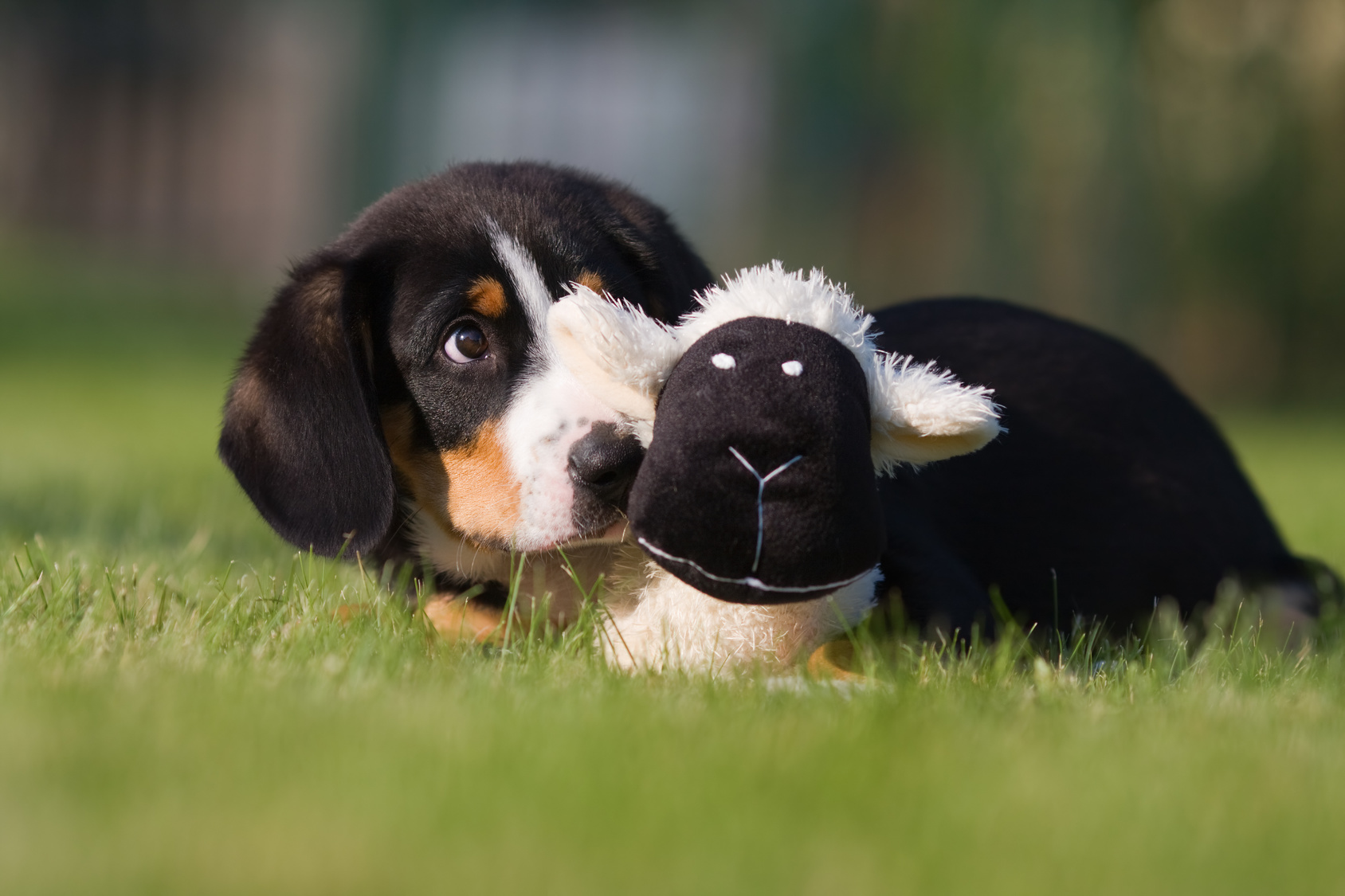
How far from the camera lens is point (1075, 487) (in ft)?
10.6

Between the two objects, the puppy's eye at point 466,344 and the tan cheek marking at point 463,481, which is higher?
the puppy's eye at point 466,344

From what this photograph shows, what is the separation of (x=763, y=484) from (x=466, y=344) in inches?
38.2

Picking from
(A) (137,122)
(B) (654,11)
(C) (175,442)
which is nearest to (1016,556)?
(C) (175,442)

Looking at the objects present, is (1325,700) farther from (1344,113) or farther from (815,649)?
(1344,113)

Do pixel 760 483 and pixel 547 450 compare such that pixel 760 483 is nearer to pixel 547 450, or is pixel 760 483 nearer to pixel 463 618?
pixel 547 450

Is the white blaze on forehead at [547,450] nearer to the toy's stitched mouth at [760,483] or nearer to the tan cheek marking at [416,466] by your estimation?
the tan cheek marking at [416,466]

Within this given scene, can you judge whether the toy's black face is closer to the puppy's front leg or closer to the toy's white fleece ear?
the toy's white fleece ear

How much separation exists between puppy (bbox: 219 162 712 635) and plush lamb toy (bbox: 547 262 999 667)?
0.23m

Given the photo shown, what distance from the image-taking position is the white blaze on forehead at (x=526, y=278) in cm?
286

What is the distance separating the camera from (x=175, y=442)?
7547 millimetres

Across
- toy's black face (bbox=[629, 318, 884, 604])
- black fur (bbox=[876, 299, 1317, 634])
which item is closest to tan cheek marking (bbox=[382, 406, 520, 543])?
toy's black face (bbox=[629, 318, 884, 604])

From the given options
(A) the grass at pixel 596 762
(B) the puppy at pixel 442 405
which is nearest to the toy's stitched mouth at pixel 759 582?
(A) the grass at pixel 596 762

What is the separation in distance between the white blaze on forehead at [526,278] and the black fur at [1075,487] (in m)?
0.79

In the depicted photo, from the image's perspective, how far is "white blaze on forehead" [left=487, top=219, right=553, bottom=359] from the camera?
286 centimetres
